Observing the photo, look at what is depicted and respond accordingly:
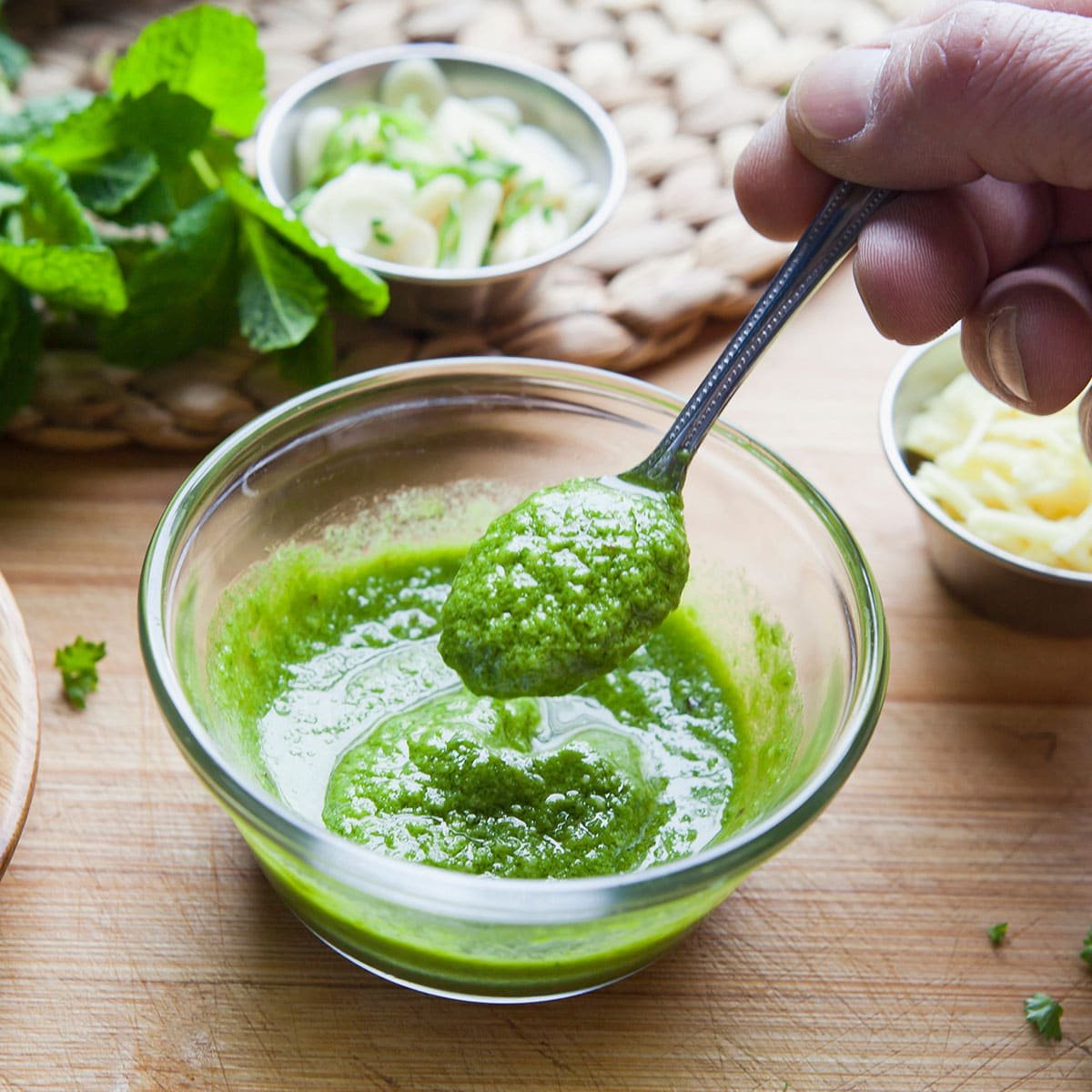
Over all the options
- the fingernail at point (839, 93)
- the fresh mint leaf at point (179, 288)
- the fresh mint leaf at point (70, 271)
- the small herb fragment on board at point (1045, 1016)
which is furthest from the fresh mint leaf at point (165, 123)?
the small herb fragment on board at point (1045, 1016)

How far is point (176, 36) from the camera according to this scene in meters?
2.31

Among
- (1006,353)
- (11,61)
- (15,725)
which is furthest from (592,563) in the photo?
(11,61)

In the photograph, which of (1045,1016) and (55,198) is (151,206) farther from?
(1045,1016)

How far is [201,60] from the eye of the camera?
7.69 ft

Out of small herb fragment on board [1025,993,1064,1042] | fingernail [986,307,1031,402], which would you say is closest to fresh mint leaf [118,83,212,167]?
fingernail [986,307,1031,402]

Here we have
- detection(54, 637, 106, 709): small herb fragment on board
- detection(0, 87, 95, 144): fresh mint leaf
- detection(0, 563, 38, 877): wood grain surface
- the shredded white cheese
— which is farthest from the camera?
detection(0, 87, 95, 144): fresh mint leaf

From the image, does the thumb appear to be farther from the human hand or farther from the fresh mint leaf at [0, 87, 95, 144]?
the fresh mint leaf at [0, 87, 95, 144]

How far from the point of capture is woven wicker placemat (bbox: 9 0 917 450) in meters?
2.35

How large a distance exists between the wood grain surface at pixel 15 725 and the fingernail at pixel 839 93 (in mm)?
1280

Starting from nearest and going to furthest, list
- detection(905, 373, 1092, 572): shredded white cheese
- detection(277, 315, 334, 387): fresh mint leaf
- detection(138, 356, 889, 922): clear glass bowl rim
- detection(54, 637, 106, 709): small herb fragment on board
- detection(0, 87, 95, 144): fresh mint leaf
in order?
detection(138, 356, 889, 922): clear glass bowl rim, detection(54, 637, 106, 709): small herb fragment on board, detection(905, 373, 1092, 572): shredded white cheese, detection(277, 315, 334, 387): fresh mint leaf, detection(0, 87, 95, 144): fresh mint leaf

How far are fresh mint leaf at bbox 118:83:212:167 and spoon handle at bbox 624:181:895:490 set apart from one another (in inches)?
42.1

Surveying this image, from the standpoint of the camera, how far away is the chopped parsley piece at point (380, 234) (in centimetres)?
243

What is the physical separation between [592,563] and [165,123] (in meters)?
1.20

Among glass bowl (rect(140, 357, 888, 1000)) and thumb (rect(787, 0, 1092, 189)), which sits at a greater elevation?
thumb (rect(787, 0, 1092, 189))
